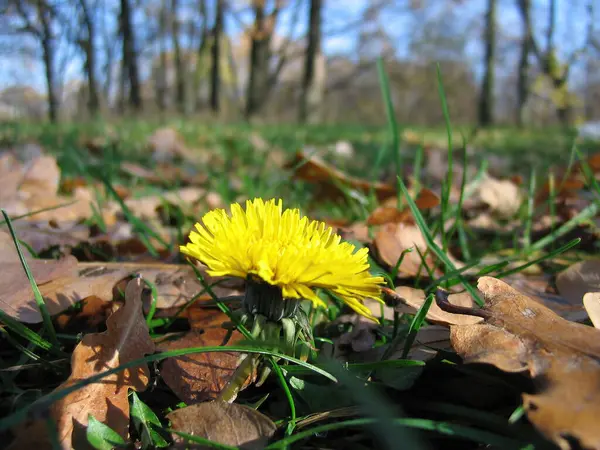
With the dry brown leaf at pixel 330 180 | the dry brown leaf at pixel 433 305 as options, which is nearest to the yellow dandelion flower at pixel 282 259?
the dry brown leaf at pixel 433 305

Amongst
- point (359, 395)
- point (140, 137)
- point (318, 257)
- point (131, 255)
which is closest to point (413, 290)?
point (318, 257)

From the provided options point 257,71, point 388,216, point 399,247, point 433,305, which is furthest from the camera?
point 257,71

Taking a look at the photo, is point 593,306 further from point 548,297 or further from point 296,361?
point 296,361

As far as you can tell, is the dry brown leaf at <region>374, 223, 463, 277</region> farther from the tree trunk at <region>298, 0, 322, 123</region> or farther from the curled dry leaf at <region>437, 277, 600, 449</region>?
the tree trunk at <region>298, 0, 322, 123</region>

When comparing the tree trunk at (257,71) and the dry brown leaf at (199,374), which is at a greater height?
the tree trunk at (257,71)

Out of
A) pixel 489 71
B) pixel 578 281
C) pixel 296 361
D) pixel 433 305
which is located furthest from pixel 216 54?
pixel 296 361

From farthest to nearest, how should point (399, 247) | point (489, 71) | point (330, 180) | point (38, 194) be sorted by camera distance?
point (489, 71) < point (330, 180) < point (38, 194) < point (399, 247)

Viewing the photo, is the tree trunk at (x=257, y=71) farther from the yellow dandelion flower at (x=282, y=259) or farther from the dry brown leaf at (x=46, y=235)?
the yellow dandelion flower at (x=282, y=259)
